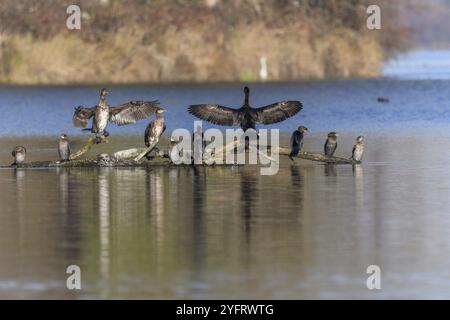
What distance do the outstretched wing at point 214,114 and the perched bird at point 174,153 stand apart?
63cm

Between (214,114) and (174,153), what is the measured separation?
3.20 ft

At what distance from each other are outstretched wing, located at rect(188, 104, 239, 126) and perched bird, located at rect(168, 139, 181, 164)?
2.07ft

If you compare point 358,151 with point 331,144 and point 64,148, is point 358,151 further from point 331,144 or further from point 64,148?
point 64,148

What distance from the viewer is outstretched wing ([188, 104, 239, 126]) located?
84.1ft

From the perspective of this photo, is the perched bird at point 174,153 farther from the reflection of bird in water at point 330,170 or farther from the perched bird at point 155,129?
the reflection of bird in water at point 330,170

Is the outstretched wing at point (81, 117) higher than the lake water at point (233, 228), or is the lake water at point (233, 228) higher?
the outstretched wing at point (81, 117)

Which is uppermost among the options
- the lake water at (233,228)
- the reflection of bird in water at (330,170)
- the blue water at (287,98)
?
the blue water at (287,98)

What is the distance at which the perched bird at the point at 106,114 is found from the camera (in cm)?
2573

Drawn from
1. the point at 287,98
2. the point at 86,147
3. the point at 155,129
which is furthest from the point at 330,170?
the point at 287,98

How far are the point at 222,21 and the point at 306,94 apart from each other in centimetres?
1334

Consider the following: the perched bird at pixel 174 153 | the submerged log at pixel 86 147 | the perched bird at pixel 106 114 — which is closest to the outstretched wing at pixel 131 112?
the perched bird at pixel 106 114

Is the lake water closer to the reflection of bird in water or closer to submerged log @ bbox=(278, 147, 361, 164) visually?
the reflection of bird in water

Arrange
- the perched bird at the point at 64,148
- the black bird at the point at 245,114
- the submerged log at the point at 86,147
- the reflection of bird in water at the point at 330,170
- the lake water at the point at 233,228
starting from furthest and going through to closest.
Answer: the perched bird at the point at 64,148 → the submerged log at the point at 86,147 → the black bird at the point at 245,114 → the reflection of bird in water at the point at 330,170 → the lake water at the point at 233,228
